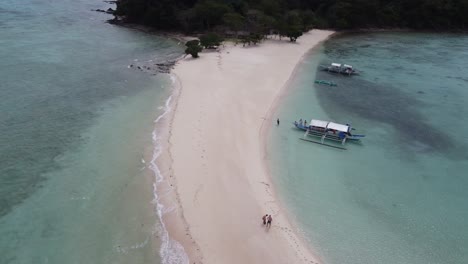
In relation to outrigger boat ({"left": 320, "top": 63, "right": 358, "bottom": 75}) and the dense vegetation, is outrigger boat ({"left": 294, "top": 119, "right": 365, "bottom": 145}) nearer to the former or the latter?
outrigger boat ({"left": 320, "top": 63, "right": 358, "bottom": 75})

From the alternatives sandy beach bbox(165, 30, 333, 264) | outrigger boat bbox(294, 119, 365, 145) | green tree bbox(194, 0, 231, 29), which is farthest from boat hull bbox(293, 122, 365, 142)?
green tree bbox(194, 0, 231, 29)

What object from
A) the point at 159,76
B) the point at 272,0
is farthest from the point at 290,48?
the point at 159,76

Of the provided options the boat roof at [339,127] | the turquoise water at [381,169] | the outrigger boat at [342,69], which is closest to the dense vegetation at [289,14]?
the outrigger boat at [342,69]

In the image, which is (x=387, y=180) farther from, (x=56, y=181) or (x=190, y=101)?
(x=56, y=181)

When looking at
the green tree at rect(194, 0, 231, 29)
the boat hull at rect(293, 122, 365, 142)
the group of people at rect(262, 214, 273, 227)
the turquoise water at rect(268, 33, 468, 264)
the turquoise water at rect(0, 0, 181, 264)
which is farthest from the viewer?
the green tree at rect(194, 0, 231, 29)

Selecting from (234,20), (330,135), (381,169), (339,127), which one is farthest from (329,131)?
(234,20)

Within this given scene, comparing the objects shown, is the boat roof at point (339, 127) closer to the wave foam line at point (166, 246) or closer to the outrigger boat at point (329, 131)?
the outrigger boat at point (329, 131)
